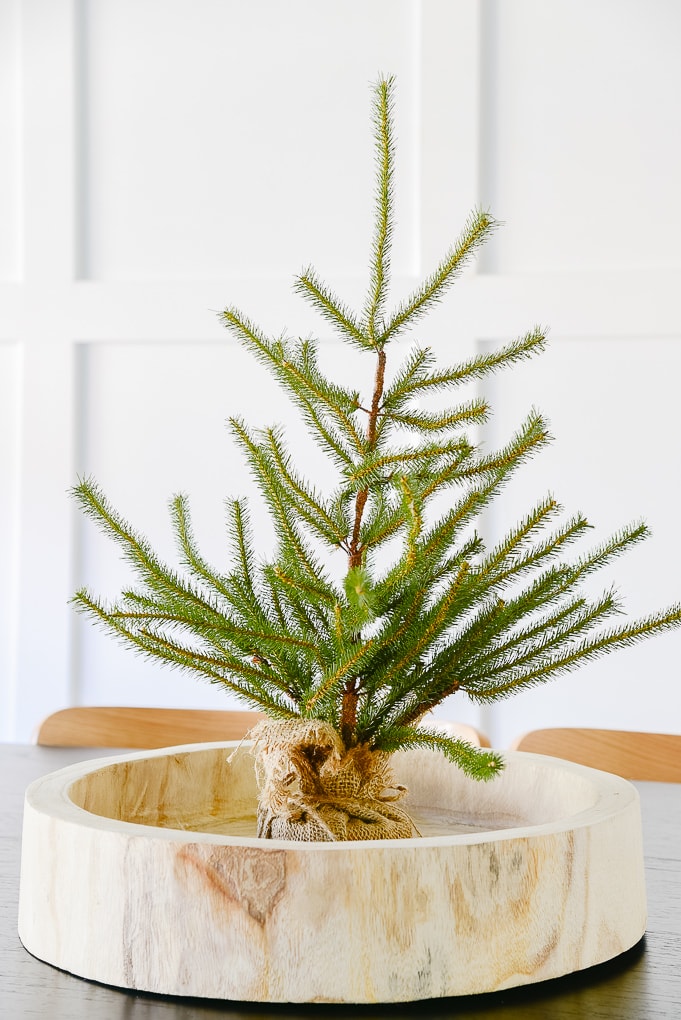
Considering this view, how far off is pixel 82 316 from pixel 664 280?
113 cm

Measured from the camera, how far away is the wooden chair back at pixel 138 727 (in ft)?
4.60

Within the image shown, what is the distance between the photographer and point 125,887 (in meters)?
0.47

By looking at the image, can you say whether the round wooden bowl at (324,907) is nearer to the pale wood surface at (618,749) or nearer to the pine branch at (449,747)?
the pine branch at (449,747)

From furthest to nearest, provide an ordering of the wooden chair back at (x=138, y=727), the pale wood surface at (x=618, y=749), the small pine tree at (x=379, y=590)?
the wooden chair back at (x=138, y=727) → the pale wood surface at (x=618, y=749) → the small pine tree at (x=379, y=590)

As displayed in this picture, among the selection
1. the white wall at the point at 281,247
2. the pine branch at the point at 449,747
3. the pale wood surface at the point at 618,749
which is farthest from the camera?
the white wall at the point at 281,247

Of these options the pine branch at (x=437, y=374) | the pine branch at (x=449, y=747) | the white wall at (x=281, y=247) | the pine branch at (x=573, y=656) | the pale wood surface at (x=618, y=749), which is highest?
the white wall at (x=281, y=247)

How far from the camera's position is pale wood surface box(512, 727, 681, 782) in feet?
4.18

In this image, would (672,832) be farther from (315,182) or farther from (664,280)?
(315,182)

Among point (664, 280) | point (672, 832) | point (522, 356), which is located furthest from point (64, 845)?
point (664, 280)

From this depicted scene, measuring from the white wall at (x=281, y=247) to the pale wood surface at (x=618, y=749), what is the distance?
75 cm

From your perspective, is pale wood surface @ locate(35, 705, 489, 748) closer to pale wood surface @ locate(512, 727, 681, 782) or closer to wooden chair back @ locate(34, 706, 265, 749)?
wooden chair back @ locate(34, 706, 265, 749)

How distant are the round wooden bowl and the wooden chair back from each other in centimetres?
88

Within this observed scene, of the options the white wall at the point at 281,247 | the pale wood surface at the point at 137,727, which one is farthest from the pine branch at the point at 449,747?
the white wall at the point at 281,247

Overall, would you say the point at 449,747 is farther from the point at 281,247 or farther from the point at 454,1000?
the point at 281,247
